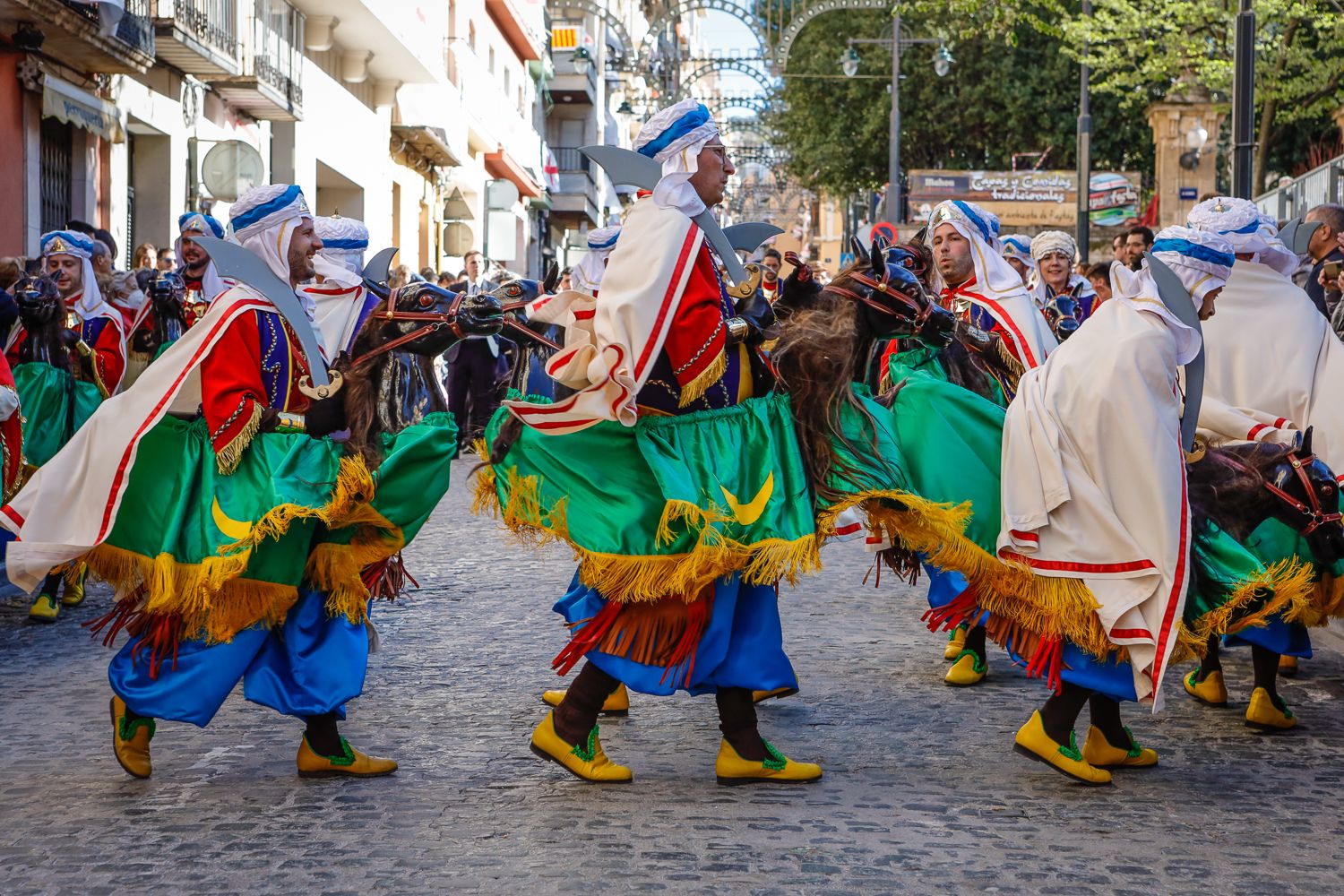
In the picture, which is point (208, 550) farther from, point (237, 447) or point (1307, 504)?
point (1307, 504)

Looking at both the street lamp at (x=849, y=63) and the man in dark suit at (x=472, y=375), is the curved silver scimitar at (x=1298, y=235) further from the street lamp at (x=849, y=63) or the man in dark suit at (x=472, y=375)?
the street lamp at (x=849, y=63)

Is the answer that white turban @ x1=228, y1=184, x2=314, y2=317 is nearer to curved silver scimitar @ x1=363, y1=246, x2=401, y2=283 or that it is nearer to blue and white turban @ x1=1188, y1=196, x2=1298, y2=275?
curved silver scimitar @ x1=363, y1=246, x2=401, y2=283

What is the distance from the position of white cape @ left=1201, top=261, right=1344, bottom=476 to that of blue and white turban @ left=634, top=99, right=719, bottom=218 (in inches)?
98.3

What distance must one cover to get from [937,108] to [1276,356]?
39817mm

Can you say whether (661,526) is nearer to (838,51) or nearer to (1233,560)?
(1233,560)

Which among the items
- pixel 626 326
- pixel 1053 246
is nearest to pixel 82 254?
pixel 626 326

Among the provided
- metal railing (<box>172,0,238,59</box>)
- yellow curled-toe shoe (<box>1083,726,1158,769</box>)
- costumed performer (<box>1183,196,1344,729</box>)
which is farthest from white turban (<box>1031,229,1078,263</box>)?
metal railing (<box>172,0,238,59</box>)

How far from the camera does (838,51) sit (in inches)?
1821

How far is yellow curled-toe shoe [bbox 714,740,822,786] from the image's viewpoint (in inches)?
212

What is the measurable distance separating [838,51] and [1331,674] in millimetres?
40645

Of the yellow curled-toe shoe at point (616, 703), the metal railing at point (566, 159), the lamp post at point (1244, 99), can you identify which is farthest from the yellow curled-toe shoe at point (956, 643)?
the metal railing at point (566, 159)

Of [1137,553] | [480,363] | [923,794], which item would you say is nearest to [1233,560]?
[1137,553]

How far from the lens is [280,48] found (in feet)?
80.0

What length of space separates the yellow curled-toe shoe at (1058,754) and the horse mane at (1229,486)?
33.6 inches
